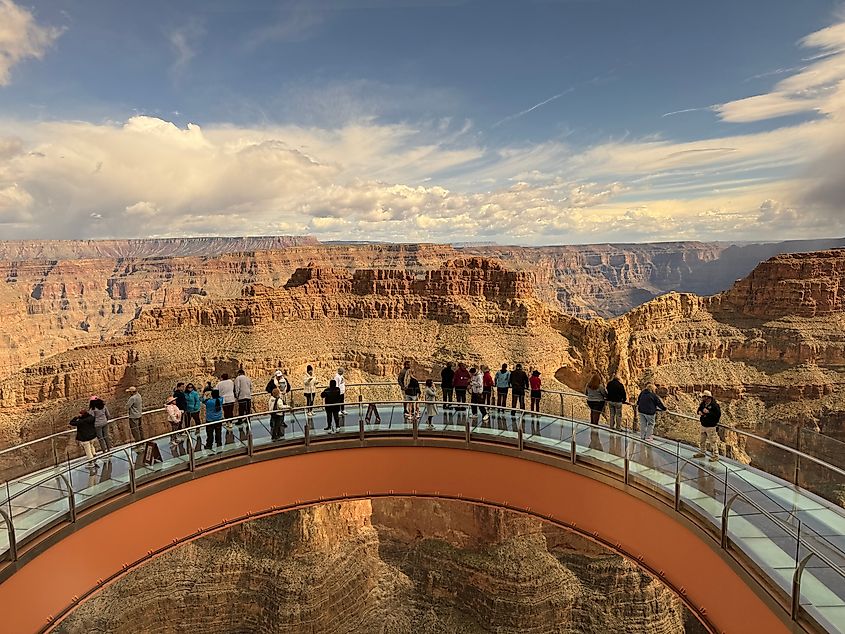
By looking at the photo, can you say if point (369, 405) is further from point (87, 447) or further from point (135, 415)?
point (87, 447)

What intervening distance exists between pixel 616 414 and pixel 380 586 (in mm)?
21420

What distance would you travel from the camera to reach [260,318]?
186ft

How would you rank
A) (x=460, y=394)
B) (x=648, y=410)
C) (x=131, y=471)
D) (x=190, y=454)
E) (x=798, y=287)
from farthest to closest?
(x=798, y=287)
(x=460, y=394)
(x=190, y=454)
(x=648, y=410)
(x=131, y=471)

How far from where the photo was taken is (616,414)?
12.2 meters

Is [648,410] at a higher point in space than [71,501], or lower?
higher

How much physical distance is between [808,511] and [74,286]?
19465cm

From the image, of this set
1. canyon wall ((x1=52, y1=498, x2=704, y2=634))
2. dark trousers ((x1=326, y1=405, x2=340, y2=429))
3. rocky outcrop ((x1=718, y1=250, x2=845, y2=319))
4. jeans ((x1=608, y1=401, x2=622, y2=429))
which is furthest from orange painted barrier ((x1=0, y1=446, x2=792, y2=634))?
rocky outcrop ((x1=718, y1=250, x2=845, y2=319))

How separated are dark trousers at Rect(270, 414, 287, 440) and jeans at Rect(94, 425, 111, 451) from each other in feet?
12.4

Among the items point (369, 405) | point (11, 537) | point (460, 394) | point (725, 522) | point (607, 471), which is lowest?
point (607, 471)

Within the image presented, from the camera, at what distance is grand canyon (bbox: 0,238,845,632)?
2620 cm

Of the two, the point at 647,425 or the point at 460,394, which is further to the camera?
the point at 460,394

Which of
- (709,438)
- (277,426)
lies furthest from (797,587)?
(277,426)

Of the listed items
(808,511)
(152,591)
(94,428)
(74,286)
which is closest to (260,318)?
(152,591)

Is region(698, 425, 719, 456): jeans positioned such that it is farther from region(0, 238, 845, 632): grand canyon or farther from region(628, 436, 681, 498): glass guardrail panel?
region(628, 436, 681, 498): glass guardrail panel
